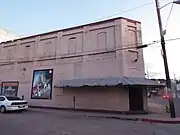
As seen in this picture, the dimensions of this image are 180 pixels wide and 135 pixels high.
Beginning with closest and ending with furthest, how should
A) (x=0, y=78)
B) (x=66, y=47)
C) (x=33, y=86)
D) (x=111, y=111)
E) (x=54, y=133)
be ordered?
1. (x=54, y=133)
2. (x=111, y=111)
3. (x=66, y=47)
4. (x=33, y=86)
5. (x=0, y=78)

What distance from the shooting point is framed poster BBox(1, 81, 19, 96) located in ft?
97.9

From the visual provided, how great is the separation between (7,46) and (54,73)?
10789mm

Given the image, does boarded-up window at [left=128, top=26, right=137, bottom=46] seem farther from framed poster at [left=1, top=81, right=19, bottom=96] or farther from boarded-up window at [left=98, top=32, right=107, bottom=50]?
framed poster at [left=1, top=81, right=19, bottom=96]

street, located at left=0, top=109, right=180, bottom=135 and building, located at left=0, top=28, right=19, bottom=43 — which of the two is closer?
→ street, located at left=0, top=109, right=180, bottom=135

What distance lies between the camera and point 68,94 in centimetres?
2478

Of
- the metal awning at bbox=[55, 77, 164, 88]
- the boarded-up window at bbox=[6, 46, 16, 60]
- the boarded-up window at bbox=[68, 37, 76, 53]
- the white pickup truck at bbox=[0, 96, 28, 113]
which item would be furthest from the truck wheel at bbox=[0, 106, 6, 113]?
the boarded-up window at bbox=[6, 46, 16, 60]

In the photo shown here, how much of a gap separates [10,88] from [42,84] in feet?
20.1

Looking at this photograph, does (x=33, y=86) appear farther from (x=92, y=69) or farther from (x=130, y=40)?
(x=130, y=40)

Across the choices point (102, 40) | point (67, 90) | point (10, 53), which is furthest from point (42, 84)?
point (102, 40)

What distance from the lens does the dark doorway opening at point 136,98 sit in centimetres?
2150

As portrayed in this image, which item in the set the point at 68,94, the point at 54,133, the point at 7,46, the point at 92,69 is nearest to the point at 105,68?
the point at 92,69

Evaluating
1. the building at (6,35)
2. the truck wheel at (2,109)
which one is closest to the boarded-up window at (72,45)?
the truck wheel at (2,109)

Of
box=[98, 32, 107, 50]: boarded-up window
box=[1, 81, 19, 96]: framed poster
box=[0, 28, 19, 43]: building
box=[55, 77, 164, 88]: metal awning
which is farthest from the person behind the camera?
box=[0, 28, 19, 43]: building

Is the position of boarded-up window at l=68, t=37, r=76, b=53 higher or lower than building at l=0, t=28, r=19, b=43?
lower
